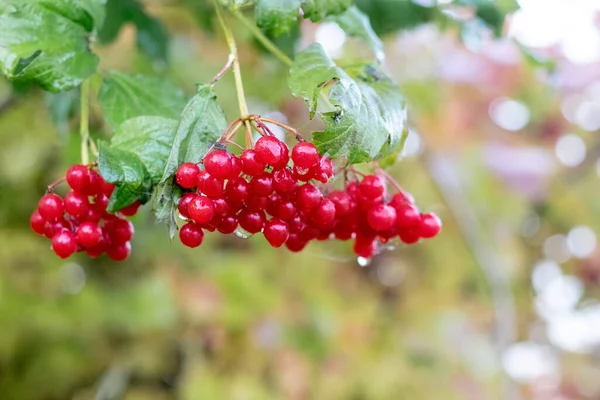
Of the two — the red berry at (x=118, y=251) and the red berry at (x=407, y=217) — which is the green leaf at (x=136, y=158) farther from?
the red berry at (x=407, y=217)

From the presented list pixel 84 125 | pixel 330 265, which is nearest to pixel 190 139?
pixel 84 125

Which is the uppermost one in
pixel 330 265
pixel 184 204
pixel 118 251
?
pixel 184 204

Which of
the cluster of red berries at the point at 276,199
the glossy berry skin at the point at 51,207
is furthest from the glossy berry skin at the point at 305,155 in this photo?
the glossy berry skin at the point at 51,207

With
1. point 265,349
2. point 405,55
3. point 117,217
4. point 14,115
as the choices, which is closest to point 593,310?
point 405,55

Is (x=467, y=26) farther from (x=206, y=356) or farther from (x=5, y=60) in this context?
(x=206, y=356)

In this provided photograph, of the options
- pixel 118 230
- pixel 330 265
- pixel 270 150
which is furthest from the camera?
pixel 330 265

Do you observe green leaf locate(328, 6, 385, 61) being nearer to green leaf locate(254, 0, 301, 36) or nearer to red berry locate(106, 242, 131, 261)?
green leaf locate(254, 0, 301, 36)

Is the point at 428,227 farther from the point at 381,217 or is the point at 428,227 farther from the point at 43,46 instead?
the point at 43,46
